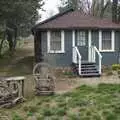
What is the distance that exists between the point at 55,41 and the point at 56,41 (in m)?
0.06

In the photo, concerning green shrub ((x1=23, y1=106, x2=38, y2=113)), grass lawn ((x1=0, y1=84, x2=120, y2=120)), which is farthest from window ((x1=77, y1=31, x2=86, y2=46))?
green shrub ((x1=23, y1=106, x2=38, y2=113))

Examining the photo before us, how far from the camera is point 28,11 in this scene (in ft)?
70.7

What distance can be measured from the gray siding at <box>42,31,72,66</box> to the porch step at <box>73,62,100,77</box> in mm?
793

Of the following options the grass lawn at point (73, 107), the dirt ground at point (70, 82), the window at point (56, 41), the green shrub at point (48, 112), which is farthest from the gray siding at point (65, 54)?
the green shrub at point (48, 112)

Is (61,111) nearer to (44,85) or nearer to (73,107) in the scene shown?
(73,107)

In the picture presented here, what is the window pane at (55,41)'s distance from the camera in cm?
2002

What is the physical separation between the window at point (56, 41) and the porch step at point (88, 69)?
145cm

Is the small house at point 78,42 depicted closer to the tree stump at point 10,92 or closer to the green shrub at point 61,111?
the tree stump at point 10,92

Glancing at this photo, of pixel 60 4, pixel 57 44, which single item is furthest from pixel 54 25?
pixel 60 4

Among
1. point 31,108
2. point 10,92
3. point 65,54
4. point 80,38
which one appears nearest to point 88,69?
point 65,54

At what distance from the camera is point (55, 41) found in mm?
20016

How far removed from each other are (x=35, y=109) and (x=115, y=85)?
4.92 meters

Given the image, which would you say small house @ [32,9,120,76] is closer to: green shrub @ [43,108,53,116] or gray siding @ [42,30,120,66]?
gray siding @ [42,30,120,66]

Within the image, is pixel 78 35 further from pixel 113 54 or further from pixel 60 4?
pixel 60 4
